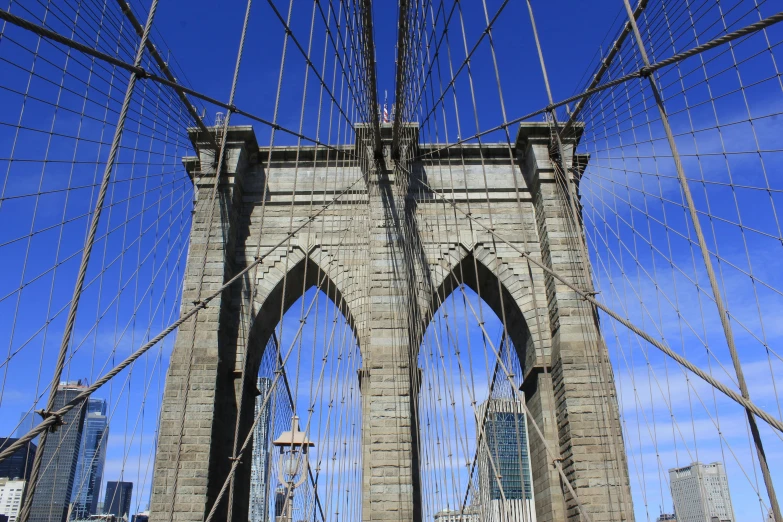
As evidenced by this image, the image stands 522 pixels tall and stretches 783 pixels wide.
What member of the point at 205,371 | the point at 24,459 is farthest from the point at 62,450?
the point at 205,371

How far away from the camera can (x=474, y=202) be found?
10047mm

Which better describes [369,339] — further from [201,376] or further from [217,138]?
[217,138]

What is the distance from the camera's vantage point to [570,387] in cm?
820

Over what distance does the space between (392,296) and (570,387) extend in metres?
2.71

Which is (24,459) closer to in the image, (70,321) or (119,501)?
(119,501)

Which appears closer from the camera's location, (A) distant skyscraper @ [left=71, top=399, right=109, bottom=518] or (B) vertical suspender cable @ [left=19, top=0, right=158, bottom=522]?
(B) vertical suspender cable @ [left=19, top=0, right=158, bottom=522]

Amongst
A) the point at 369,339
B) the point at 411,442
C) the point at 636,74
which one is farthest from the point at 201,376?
the point at 636,74

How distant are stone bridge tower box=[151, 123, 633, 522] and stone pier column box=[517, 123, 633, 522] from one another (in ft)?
0.06

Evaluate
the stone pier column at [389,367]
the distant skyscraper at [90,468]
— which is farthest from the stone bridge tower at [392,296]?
the distant skyscraper at [90,468]

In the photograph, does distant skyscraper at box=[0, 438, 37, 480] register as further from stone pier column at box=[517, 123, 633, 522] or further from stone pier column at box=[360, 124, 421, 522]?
stone pier column at box=[517, 123, 633, 522]

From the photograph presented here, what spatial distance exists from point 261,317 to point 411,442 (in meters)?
3.03

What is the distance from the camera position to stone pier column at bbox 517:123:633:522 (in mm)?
7707

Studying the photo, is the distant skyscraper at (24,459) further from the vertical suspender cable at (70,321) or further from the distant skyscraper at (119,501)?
the distant skyscraper at (119,501)

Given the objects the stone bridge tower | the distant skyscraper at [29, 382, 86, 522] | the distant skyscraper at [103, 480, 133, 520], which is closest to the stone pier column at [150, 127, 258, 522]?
the stone bridge tower
